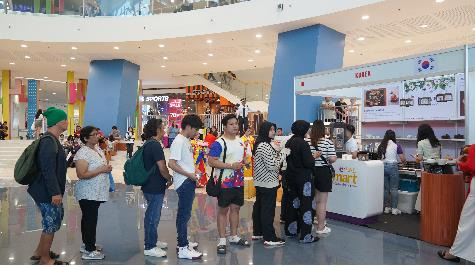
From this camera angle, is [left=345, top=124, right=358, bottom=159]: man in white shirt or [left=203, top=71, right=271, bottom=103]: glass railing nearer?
[left=345, top=124, right=358, bottom=159]: man in white shirt

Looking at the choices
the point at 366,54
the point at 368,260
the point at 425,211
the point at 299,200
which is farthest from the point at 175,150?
the point at 366,54

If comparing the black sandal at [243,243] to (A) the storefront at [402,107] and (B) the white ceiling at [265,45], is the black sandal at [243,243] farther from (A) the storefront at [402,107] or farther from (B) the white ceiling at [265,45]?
(B) the white ceiling at [265,45]

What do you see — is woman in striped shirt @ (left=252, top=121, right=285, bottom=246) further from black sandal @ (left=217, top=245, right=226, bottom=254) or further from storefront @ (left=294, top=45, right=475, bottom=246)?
storefront @ (left=294, top=45, right=475, bottom=246)

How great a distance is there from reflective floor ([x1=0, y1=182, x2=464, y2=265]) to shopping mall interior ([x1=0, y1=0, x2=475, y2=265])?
23 mm

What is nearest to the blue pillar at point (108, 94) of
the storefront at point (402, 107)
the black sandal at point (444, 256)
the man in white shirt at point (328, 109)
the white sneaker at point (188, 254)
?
the man in white shirt at point (328, 109)

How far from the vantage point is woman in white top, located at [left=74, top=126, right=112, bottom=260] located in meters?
3.61

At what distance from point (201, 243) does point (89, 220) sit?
49.0 inches

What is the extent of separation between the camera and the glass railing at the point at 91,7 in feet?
43.7

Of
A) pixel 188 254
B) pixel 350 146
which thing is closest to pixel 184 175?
pixel 188 254

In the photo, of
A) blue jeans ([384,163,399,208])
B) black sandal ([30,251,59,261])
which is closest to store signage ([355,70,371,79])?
blue jeans ([384,163,399,208])

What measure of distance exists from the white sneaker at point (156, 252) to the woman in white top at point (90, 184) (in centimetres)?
43

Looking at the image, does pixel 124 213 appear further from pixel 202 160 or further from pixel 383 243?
pixel 383 243

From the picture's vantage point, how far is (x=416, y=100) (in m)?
7.71

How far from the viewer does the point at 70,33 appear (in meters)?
13.6
